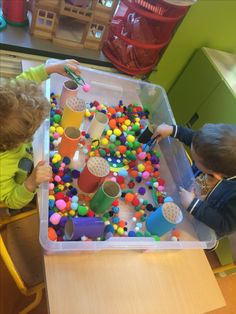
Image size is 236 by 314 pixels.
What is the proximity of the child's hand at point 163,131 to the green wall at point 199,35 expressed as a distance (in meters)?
0.60

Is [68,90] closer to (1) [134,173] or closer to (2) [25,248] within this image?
(1) [134,173]

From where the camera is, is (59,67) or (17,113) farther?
(59,67)

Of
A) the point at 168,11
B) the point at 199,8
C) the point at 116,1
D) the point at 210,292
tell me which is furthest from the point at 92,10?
the point at 210,292

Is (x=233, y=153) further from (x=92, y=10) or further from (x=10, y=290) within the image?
(x=10, y=290)

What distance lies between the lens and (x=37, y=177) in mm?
825

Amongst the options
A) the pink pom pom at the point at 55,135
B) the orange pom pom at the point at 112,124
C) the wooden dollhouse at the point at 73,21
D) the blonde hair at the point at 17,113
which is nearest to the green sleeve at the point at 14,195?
the blonde hair at the point at 17,113

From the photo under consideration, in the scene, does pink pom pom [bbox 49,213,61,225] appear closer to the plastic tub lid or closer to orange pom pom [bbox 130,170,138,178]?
orange pom pom [bbox 130,170,138,178]

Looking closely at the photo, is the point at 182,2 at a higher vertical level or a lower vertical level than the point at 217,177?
higher

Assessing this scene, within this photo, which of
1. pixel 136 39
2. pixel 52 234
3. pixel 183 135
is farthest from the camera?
pixel 136 39

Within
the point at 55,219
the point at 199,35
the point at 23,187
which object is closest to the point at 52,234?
the point at 55,219

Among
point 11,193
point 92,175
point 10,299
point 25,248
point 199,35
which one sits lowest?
point 10,299

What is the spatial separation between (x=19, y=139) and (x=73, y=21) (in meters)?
0.90

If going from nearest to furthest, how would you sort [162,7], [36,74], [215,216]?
[215,216]
[36,74]
[162,7]

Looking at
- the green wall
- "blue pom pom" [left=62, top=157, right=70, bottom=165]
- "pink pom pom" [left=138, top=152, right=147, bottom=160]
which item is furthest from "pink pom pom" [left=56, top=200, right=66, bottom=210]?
the green wall
